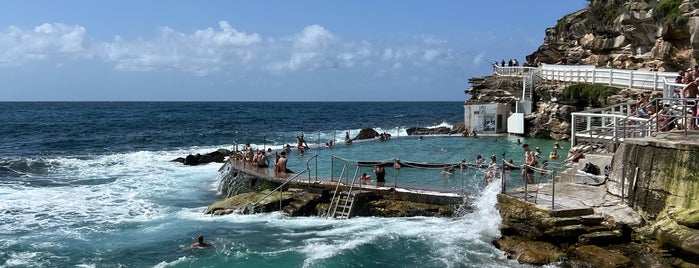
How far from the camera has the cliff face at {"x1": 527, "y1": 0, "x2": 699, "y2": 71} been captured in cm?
3247

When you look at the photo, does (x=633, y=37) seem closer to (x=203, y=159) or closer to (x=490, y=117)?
(x=490, y=117)

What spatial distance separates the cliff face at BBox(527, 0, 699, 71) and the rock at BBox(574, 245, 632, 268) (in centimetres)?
1944

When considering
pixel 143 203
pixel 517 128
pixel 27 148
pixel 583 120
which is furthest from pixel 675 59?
pixel 27 148

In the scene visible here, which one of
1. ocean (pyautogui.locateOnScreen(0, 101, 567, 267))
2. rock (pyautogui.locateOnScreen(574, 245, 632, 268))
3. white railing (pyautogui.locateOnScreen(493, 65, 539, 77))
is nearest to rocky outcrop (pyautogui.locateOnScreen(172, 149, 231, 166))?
ocean (pyautogui.locateOnScreen(0, 101, 567, 267))

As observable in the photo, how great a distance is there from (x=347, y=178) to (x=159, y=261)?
23.2ft

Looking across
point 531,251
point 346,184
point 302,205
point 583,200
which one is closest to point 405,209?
point 346,184

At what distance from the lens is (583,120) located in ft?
100

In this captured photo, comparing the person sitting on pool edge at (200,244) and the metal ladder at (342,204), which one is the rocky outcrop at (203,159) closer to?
the metal ladder at (342,204)

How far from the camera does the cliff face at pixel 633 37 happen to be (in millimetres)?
32469

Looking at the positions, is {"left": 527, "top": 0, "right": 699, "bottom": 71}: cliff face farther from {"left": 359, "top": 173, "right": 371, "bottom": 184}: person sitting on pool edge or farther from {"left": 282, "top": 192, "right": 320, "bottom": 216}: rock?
{"left": 282, "top": 192, "right": 320, "bottom": 216}: rock

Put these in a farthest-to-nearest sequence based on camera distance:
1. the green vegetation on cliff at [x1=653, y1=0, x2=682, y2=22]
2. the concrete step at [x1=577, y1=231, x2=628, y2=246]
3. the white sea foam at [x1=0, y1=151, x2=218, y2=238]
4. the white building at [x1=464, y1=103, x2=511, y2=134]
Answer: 1. the white building at [x1=464, y1=103, x2=511, y2=134]
2. the green vegetation on cliff at [x1=653, y1=0, x2=682, y2=22]
3. the white sea foam at [x1=0, y1=151, x2=218, y2=238]
4. the concrete step at [x1=577, y1=231, x2=628, y2=246]

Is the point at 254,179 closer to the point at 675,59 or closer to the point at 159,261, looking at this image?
the point at 159,261

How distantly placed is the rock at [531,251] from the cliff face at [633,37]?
19.4 metres

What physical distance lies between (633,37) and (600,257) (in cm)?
3162
